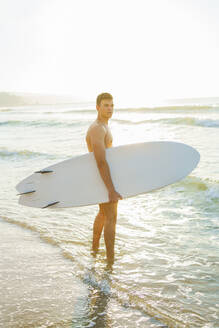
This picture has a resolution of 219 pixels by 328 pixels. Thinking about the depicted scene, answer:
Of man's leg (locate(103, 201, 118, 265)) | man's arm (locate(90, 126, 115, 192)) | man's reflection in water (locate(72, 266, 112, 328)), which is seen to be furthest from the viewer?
man's leg (locate(103, 201, 118, 265))

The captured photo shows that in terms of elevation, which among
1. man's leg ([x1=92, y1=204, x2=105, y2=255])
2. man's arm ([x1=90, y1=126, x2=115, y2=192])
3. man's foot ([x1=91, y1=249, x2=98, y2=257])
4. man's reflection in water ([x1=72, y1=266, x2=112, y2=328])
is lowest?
man's foot ([x1=91, y1=249, x2=98, y2=257])

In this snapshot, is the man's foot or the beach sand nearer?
the beach sand

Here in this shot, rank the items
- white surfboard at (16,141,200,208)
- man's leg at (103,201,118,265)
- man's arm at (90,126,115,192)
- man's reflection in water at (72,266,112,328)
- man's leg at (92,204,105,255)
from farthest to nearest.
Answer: man's leg at (92,204,105,255) → white surfboard at (16,141,200,208) → man's leg at (103,201,118,265) → man's arm at (90,126,115,192) → man's reflection in water at (72,266,112,328)

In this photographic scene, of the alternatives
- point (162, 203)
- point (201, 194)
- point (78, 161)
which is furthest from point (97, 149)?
point (201, 194)

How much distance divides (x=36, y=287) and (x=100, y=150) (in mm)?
1276

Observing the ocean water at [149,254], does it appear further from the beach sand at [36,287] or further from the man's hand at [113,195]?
the man's hand at [113,195]

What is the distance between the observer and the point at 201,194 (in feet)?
20.3

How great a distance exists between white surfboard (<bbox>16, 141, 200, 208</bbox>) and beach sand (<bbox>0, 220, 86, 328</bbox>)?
55 cm

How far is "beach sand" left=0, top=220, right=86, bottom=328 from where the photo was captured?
104 inches

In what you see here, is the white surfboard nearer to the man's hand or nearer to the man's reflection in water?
the man's hand

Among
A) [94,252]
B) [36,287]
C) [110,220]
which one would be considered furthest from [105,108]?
[36,287]

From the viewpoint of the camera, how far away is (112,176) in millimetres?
3645

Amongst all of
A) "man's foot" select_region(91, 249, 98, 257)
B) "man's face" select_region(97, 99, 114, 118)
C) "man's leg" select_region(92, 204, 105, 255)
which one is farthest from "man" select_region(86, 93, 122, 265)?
"man's foot" select_region(91, 249, 98, 257)

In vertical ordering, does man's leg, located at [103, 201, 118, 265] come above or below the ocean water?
above
